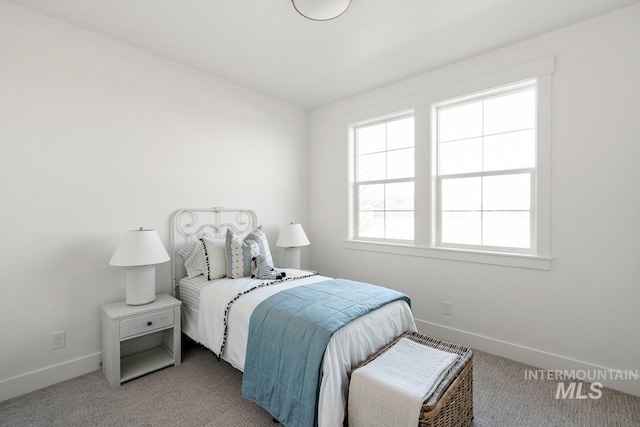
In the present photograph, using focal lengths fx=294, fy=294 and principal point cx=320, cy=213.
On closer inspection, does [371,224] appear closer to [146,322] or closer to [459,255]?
[459,255]

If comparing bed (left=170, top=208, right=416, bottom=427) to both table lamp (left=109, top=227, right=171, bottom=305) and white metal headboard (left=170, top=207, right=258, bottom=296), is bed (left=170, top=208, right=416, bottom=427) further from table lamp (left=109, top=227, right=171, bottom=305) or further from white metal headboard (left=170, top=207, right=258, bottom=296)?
table lamp (left=109, top=227, right=171, bottom=305)

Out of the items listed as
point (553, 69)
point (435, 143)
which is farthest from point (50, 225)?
point (553, 69)

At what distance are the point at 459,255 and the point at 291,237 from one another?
1812mm

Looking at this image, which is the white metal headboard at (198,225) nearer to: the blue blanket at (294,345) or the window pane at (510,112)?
the blue blanket at (294,345)

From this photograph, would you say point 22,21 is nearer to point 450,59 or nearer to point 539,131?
point 450,59

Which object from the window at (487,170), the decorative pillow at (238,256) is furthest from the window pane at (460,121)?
the decorative pillow at (238,256)

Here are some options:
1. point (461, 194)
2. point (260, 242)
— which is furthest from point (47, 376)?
point (461, 194)

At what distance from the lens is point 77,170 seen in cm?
233

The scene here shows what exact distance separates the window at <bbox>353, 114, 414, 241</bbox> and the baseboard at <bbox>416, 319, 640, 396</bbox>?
101 centimetres

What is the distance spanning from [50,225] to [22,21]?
1.48 m

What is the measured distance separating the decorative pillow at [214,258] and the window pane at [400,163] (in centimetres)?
207

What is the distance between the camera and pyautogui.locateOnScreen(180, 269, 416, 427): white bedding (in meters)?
1.54

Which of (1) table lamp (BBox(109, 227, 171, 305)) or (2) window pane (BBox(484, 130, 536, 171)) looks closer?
(1) table lamp (BBox(109, 227, 171, 305))

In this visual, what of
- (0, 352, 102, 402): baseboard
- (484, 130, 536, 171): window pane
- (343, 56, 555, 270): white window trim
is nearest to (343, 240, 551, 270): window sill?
(343, 56, 555, 270): white window trim
